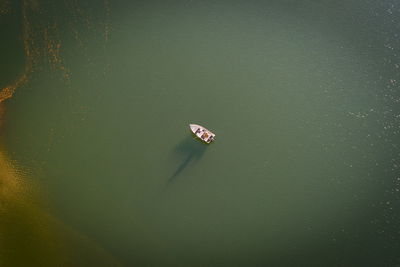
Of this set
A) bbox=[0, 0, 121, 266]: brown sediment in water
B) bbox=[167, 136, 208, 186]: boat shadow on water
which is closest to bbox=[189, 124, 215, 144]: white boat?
bbox=[167, 136, 208, 186]: boat shadow on water

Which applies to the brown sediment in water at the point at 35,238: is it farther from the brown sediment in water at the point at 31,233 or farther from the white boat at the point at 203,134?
the white boat at the point at 203,134

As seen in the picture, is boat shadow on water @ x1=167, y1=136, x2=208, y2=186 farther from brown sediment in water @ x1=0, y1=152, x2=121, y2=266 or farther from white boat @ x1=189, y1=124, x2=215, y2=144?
brown sediment in water @ x1=0, y1=152, x2=121, y2=266

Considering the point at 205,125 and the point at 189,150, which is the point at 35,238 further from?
the point at 205,125

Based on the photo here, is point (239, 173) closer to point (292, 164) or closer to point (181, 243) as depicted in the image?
point (292, 164)

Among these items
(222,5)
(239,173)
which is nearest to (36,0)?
(222,5)

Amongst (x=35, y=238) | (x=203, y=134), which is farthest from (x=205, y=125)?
(x=35, y=238)

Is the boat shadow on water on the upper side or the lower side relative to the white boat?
lower
